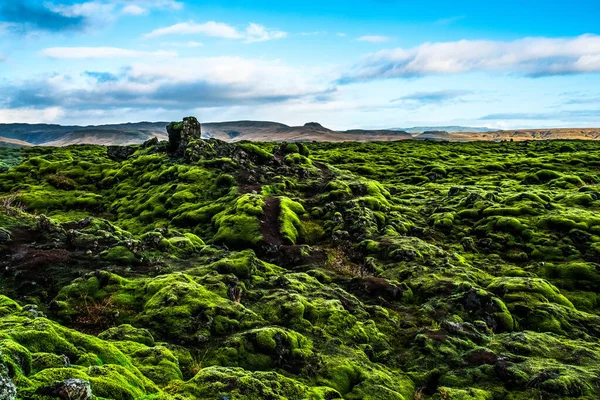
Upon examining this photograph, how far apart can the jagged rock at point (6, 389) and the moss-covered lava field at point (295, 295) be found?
0.03m

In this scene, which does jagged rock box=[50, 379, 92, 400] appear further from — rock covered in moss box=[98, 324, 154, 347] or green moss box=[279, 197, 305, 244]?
green moss box=[279, 197, 305, 244]

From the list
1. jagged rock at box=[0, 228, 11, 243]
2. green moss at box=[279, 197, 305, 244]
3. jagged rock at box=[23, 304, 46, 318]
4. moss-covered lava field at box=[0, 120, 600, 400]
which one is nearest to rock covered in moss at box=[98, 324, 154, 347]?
moss-covered lava field at box=[0, 120, 600, 400]

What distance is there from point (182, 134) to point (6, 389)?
155ft

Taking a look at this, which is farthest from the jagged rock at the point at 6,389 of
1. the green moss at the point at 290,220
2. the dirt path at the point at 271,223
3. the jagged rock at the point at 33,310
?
the green moss at the point at 290,220

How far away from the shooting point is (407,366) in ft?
53.0

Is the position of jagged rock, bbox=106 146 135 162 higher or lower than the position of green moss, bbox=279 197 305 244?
higher

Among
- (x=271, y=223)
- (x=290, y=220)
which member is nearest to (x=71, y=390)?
(x=271, y=223)

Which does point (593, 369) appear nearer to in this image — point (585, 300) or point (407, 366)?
point (407, 366)

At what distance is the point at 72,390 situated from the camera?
7086mm

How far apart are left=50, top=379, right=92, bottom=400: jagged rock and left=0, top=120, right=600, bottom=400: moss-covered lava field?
2cm

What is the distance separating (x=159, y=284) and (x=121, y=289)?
5.05 ft

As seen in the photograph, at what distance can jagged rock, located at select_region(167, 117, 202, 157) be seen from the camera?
50.8 meters

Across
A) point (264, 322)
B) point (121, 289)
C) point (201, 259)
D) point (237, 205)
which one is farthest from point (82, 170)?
point (264, 322)

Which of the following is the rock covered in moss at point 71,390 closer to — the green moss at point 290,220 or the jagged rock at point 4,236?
the jagged rock at point 4,236
